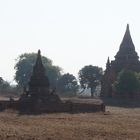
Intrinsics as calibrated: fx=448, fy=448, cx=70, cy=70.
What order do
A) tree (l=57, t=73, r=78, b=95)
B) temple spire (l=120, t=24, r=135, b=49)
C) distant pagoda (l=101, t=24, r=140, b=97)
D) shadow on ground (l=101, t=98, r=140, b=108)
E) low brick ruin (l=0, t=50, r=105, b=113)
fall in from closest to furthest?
low brick ruin (l=0, t=50, r=105, b=113) → shadow on ground (l=101, t=98, r=140, b=108) → distant pagoda (l=101, t=24, r=140, b=97) → temple spire (l=120, t=24, r=135, b=49) → tree (l=57, t=73, r=78, b=95)

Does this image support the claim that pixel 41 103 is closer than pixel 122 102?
Yes

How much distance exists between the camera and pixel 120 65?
7162 centimetres

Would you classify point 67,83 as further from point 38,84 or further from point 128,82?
point 38,84

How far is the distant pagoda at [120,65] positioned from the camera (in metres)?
70.6

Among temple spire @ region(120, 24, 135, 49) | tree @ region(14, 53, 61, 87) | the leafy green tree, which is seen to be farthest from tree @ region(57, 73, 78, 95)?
the leafy green tree

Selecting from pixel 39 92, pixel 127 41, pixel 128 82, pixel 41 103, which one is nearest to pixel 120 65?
pixel 127 41

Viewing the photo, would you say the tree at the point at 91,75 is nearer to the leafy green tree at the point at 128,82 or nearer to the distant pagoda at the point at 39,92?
the leafy green tree at the point at 128,82

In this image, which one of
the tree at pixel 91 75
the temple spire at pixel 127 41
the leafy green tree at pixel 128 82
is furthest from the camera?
the tree at pixel 91 75

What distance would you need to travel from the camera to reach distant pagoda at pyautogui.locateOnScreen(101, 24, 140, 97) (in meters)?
70.6

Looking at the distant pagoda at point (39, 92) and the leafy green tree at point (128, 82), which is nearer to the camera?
the distant pagoda at point (39, 92)

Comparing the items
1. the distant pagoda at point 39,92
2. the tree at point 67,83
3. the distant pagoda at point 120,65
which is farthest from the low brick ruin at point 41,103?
the tree at point 67,83

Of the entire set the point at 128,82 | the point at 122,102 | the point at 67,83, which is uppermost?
the point at 67,83

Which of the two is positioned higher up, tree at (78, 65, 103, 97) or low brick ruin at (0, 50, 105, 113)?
tree at (78, 65, 103, 97)

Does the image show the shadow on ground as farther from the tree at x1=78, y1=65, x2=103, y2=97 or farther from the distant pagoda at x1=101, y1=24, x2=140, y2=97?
the tree at x1=78, y1=65, x2=103, y2=97
